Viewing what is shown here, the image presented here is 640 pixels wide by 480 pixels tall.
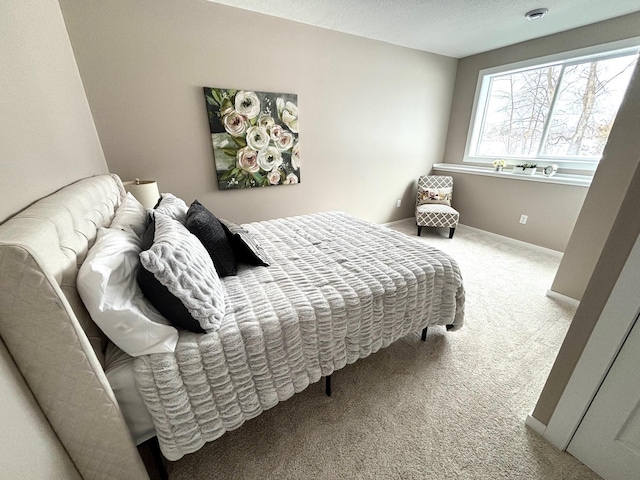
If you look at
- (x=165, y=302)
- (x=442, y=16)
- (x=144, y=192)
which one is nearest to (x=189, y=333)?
(x=165, y=302)

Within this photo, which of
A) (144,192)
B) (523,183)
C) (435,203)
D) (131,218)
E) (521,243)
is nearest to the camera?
(131,218)

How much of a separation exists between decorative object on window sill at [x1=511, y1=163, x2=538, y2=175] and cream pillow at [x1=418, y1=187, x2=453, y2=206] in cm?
82

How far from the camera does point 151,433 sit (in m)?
0.97

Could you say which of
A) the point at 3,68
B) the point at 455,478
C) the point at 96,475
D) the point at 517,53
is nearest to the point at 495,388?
the point at 455,478

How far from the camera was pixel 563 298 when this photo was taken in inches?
88.3

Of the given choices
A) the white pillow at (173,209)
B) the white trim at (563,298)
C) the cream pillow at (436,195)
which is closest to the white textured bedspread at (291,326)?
the white pillow at (173,209)

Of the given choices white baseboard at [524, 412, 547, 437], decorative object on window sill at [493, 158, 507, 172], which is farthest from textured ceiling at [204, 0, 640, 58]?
white baseboard at [524, 412, 547, 437]

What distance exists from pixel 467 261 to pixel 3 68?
3726mm

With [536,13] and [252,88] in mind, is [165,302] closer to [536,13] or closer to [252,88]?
[252,88]

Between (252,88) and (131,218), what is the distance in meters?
1.91

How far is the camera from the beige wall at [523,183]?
2688mm

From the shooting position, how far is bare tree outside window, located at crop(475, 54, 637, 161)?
275 centimetres

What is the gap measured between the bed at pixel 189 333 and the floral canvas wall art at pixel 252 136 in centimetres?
111

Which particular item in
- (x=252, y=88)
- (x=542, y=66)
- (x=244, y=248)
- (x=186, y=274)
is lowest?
(x=244, y=248)
